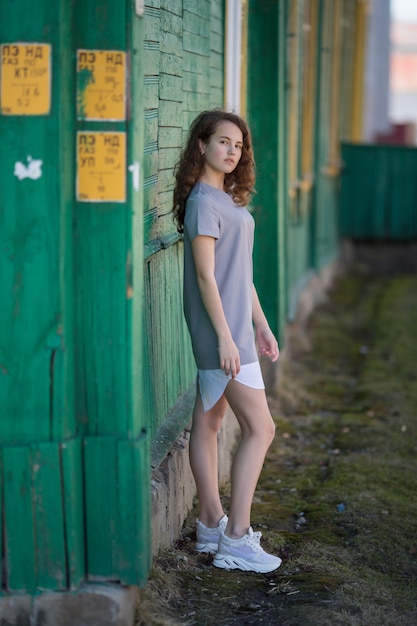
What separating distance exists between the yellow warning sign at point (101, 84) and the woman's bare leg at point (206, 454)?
1334 mm

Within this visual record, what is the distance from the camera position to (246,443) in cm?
396

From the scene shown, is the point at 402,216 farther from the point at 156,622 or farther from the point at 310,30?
the point at 156,622

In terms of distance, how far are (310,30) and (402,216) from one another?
516 centimetres

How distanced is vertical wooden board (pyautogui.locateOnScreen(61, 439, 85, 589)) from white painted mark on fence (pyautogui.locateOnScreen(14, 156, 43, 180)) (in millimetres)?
829

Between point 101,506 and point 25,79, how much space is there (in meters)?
1.36

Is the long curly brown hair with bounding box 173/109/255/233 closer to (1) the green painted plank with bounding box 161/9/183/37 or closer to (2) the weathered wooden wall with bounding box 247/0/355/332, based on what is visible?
(1) the green painted plank with bounding box 161/9/183/37

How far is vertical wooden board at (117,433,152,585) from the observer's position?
10.7 feet

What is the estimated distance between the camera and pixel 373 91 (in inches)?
881

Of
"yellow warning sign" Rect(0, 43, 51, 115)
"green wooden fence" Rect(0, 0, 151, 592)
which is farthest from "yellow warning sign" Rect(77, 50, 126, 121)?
"yellow warning sign" Rect(0, 43, 51, 115)

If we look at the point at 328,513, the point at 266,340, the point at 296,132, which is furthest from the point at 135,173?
the point at 296,132

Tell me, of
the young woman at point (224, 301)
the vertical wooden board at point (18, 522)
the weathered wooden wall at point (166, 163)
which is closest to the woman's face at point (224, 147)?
the young woman at point (224, 301)

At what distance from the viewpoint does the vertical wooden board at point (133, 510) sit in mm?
3268

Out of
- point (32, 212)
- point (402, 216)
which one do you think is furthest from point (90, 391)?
point (402, 216)

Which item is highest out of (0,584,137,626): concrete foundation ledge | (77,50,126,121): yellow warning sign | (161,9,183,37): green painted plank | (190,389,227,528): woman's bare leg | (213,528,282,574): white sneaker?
(161,9,183,37): green painted plank
